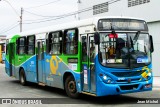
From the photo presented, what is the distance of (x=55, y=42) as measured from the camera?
50.7ft

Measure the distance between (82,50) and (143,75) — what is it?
2316 mm

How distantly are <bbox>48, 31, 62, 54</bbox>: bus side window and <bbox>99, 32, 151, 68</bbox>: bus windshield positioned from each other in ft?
10.4

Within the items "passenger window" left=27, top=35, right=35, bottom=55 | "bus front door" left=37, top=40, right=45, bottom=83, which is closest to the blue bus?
"bus front door" left=37, top=40, right=45, bottom=83

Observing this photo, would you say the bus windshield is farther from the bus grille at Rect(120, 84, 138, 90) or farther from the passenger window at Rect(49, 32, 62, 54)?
the passenger window at Rect(49, 32, 62, 54)

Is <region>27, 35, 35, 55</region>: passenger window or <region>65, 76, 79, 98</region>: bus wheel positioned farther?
<region>27, 35, 35, 55</region>: passenger window

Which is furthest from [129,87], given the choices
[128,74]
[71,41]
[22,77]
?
[22,77]

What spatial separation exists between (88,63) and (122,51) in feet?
4.14

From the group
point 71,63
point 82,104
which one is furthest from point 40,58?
point 82,104

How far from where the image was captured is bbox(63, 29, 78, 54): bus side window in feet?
44.9

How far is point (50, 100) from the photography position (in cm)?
1374

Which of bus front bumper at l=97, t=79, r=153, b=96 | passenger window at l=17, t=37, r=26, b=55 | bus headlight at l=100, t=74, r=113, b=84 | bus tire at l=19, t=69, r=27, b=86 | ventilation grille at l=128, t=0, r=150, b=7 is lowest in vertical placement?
bus tire at l=19, t=69, r=27, b=86

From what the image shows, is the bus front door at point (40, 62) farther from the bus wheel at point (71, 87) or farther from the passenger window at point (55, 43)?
the bus wheel at point (71, 87)

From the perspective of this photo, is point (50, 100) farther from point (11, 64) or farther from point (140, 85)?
point (11, 64)

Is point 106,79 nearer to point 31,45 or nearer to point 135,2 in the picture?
point 31,45
